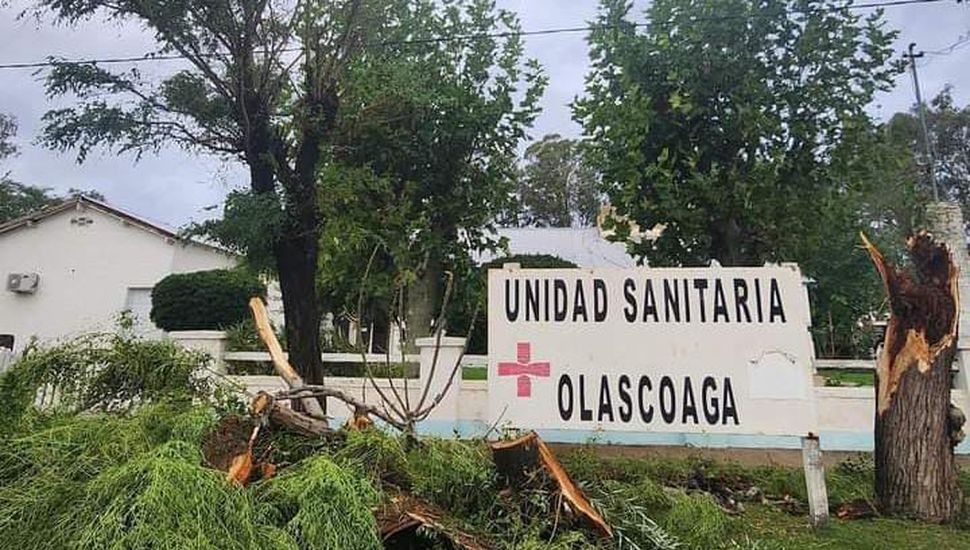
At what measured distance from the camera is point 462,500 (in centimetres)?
315

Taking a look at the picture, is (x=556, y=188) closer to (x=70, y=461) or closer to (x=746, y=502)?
(x=746, y=502)

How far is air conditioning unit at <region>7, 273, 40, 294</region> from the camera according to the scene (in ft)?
50.1

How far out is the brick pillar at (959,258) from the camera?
20.4 feet

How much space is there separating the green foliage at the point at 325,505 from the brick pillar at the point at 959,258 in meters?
6.46

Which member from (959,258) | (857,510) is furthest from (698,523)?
(959,258)

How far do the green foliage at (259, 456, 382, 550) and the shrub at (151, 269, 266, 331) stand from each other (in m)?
7.91

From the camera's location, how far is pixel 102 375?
373 centimetres

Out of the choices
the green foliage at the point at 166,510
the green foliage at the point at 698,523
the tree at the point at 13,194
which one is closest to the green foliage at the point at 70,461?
the green foliage at the point at 166,510

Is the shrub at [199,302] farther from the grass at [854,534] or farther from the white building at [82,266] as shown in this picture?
the grass at [854,534]

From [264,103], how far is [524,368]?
4288 millimetres

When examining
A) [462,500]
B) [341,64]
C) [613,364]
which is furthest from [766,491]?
[341,64]

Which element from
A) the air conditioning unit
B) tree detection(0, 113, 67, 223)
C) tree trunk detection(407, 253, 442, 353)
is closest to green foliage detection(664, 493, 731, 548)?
tree trunk detection(407, 253, 442, 353)

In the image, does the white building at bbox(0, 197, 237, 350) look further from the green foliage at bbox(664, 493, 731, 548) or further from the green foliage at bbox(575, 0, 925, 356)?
the green foliage at bbox(664, 493, 731, 548)

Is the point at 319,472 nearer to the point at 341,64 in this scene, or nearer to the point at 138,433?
the point at 138,433
